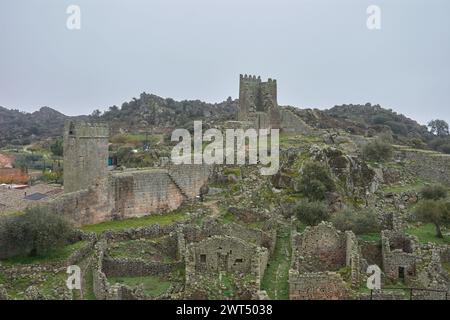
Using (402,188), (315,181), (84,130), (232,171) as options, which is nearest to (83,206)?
(84,130)

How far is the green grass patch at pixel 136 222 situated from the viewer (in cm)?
2329

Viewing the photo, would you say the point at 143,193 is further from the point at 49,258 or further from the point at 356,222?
the point at 356,222

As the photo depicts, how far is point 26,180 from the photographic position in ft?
153

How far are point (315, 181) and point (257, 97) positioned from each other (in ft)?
61.8

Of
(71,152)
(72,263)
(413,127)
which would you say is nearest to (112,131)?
(413,127)

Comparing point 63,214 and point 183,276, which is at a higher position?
point 63,214

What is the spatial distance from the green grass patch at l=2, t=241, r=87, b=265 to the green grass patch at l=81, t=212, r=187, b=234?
2069mm

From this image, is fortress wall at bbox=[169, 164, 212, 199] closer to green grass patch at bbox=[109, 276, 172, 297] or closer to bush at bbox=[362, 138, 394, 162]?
green grass patch at bbox=[109, 276, 172, 297]

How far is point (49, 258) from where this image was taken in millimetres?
19625

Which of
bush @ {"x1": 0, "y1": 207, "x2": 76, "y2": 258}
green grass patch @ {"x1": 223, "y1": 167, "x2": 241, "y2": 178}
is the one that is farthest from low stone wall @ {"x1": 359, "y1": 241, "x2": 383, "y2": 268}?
bush @ {"x1": 0, "y1": 207, "x2": 76, "y2": 258}

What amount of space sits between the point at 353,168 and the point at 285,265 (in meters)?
12.2

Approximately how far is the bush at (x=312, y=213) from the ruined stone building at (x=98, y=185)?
6.49 metres

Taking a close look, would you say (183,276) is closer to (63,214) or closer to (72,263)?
(72,263)

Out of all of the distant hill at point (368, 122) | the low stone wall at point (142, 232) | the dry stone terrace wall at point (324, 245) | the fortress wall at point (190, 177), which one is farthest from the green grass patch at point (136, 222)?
the distant hill at point (368, 122)
